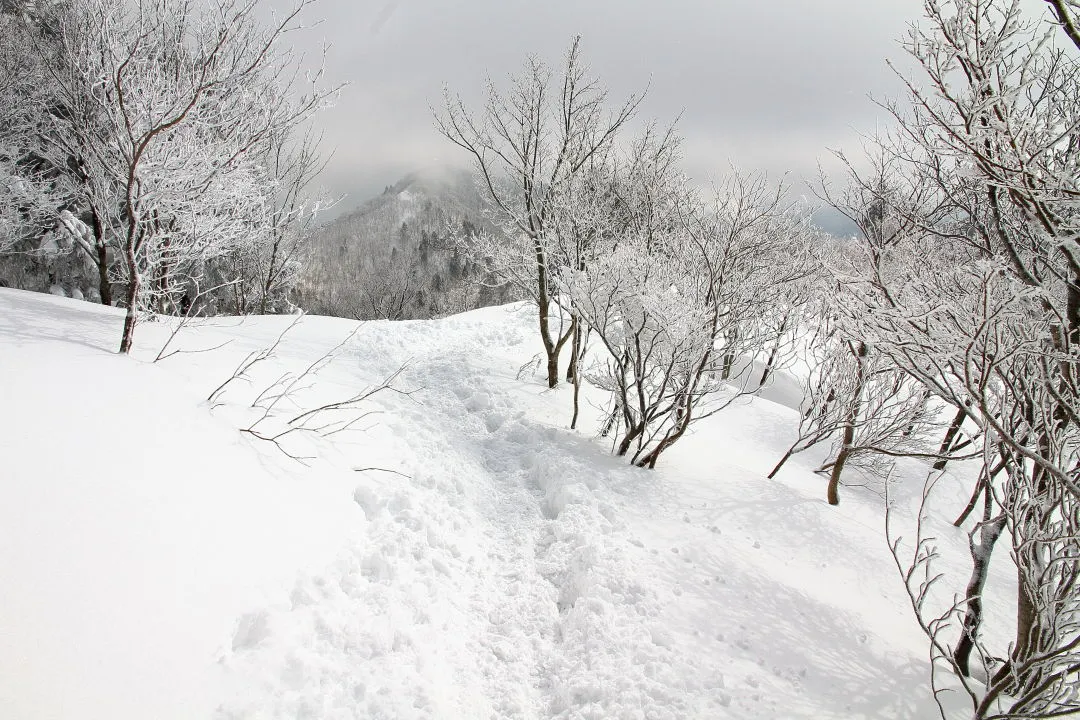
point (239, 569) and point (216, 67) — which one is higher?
point (216, 67)

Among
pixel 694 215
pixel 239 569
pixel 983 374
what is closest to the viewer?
pixel 983 374

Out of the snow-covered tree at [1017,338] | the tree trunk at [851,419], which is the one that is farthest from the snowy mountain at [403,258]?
the snow-covered tree at [1017,338]

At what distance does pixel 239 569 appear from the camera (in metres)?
2.80

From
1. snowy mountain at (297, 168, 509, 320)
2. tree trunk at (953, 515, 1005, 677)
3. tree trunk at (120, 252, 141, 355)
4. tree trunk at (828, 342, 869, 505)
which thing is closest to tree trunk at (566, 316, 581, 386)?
snowy mountain at (297, 168, 509, 320)

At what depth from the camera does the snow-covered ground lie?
7.16ft

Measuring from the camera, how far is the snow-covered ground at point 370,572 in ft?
7.16

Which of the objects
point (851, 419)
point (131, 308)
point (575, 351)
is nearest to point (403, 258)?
point (575, 351)

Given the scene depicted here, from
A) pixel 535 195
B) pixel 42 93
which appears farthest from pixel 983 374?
pixel 42 93

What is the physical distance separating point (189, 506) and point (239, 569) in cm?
52

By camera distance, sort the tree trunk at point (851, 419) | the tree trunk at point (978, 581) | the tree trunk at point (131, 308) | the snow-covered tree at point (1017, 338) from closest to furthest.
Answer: the snow-covered tree at point (1017, 338) → the tree trunk at point (978, 581) → the tree trunk at point (131, 308) → the tree trunk at point (851, 419)

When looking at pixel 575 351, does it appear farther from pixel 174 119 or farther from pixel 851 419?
pixel 174 119

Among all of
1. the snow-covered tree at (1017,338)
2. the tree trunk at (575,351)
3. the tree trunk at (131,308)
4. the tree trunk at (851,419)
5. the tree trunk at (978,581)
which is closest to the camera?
the snow-covered tree at (1017,338)

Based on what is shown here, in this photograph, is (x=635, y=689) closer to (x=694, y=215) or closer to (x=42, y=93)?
(x=694, y=215)

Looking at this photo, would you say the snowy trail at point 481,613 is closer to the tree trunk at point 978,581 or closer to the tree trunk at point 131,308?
the tree trunk at point 978,581
